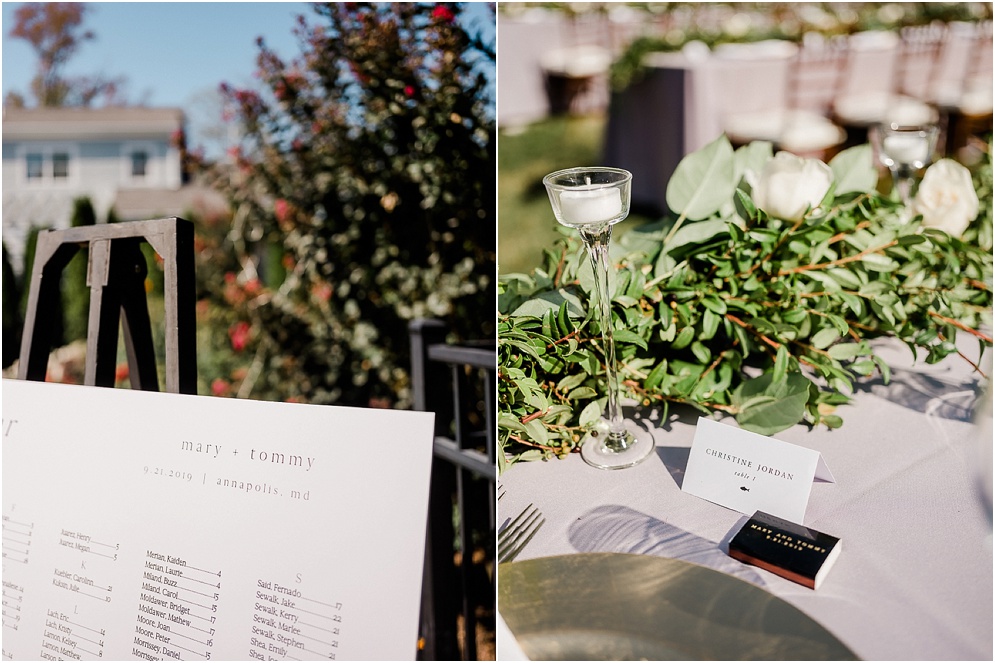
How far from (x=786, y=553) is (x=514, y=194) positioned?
4402 millimetres

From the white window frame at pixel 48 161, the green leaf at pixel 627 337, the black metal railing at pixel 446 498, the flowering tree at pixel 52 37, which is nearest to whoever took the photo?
the green leaf at pixel 627 337

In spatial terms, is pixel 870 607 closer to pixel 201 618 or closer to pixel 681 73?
pixel 201 618

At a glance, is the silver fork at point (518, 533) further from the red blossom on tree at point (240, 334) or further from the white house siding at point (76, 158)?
the white house siding at point (76, 158)

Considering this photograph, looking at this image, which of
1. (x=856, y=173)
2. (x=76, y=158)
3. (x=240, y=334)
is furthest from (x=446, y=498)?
(x=76, y=158)

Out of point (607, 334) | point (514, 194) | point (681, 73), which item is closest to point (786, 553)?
point (607, 334)

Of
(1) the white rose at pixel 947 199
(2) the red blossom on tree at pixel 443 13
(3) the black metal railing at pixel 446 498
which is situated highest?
(2) the red blossom on tree at pixel 443 13

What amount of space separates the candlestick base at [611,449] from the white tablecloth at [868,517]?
11mm

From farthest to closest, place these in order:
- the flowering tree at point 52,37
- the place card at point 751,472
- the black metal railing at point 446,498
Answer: the flowering tree at point 52,37, the black metal railing at point 446,498, the place card at point 751,472

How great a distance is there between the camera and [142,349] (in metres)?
1.05

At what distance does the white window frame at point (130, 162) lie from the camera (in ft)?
21.2

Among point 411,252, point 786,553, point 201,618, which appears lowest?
point 201,618

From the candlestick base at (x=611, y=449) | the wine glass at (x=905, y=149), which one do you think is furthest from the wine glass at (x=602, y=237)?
the wine glass at (x=905, y=149)

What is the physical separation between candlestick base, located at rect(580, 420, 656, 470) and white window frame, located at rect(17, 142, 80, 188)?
20.3 feet

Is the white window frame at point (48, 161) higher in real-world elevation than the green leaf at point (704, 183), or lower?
higher
